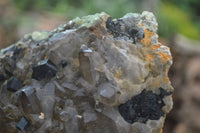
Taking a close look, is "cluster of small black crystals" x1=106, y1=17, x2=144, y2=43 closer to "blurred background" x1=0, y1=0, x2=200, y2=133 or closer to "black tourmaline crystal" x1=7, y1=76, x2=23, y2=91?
"black tourmaline crystal" x1=7, y1=76, x2=23, y2=91

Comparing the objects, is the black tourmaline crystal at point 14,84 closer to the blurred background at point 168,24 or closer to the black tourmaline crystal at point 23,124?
the black tourmaline crystal at point 23,124

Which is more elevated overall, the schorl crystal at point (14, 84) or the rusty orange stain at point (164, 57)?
the rusty orange stain at point (164, 57)

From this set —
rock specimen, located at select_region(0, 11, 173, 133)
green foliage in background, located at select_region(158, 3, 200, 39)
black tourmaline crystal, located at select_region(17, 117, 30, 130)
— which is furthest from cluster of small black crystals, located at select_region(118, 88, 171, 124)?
green foliage in background, located at select_region(158, 3, 200, 39)

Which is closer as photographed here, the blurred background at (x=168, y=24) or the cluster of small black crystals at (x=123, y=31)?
the cluster of small black crystals at (x=123, y=31)

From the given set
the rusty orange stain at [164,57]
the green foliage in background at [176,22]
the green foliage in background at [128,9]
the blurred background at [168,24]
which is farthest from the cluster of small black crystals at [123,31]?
the green foliage in background at [176,22]

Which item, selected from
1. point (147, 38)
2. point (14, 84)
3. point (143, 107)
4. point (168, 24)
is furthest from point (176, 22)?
point (14, 84)

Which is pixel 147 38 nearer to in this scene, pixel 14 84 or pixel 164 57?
pixel 164 57

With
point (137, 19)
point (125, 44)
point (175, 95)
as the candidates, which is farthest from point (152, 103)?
point (175, 95)

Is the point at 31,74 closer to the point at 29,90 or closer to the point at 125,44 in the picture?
the point at 29,90

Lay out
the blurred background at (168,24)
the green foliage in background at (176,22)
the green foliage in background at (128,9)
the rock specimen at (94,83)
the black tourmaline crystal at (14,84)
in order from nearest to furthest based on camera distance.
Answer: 1. the rock specimen at (94,83)
2. the black tourmaline crystal at (14,84)
3. the blurred background at (168,24)
4. the green foliage in background at (128,9)
5. the green foliage in background at (176,22)
